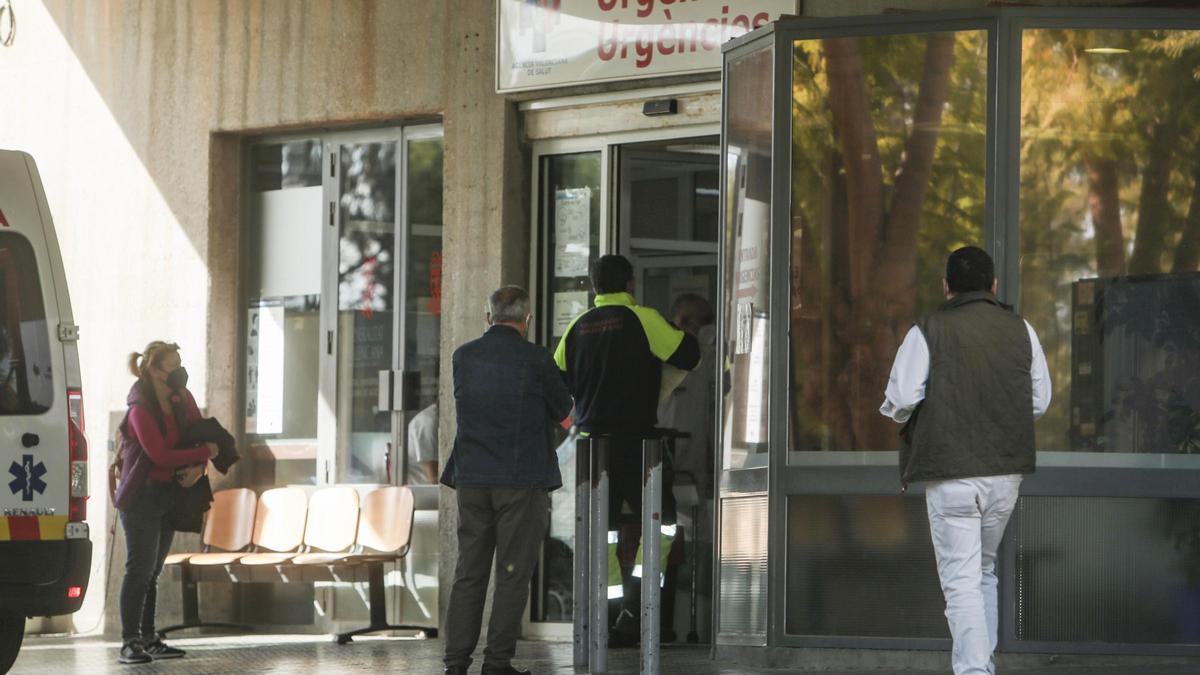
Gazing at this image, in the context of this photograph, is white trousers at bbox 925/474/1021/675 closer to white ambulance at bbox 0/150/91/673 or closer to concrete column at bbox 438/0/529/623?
white ambulance at bbox 0/150/91/673

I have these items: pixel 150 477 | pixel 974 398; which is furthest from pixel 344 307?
pixel 974 398

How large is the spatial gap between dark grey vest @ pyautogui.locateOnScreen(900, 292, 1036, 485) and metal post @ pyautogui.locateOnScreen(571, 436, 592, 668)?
2.09 m

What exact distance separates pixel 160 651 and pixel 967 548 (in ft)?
18.4

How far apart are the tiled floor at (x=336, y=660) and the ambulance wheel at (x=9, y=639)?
745 millimetres

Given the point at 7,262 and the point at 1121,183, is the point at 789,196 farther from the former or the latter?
the point at 7,262

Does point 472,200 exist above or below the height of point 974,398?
above

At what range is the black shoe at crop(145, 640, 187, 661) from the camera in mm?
11516

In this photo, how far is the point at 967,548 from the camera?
25.3ft

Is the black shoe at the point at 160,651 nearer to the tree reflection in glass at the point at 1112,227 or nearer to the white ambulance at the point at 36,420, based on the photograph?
the white ambulance at the point at 36,420

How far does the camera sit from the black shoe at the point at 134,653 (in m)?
11.3

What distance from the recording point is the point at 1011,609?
9547 millimetres

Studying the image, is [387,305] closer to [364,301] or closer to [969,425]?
[364,301]

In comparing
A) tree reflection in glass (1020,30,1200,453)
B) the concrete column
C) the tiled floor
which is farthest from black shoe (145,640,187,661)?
tree reflection in glass (1020,30,1200,453)

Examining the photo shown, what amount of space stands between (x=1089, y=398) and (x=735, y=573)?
6.53 feet
